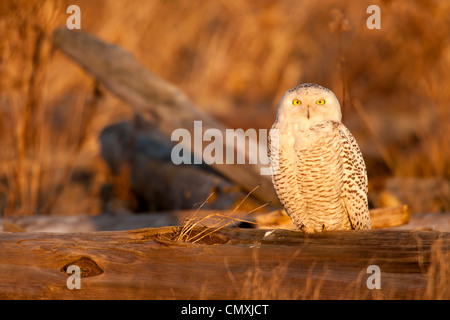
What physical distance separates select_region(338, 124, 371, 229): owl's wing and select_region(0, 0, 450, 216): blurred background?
2.96 feet

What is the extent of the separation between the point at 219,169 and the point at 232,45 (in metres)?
6.24

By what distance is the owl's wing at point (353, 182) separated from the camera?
2.88 metres

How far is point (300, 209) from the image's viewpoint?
3.02 meters

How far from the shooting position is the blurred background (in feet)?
17.7

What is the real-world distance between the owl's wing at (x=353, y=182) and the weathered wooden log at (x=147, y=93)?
1620mm

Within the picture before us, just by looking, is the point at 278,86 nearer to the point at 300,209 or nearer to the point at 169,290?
the point at 300,209

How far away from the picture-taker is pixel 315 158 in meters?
2.76
